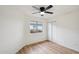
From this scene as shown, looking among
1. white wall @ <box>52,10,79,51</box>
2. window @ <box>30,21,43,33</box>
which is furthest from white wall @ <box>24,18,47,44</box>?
white wall @ <box>52,10,79,51</box>

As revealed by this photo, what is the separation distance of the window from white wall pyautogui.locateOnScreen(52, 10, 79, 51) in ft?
5.36

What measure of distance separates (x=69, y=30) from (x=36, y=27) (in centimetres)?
257

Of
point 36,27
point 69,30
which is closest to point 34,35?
point 36,27

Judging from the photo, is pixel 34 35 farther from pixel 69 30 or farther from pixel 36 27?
pixel 69 30

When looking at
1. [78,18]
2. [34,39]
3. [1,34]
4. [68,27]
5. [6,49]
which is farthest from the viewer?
[34,39]

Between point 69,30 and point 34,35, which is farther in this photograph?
point 34,35

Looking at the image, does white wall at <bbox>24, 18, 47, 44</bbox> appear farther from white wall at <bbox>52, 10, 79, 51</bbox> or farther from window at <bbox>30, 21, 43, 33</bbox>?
white wall at <bbox>52, 10, 79, 51</bbox>

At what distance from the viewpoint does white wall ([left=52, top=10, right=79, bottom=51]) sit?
3.67m

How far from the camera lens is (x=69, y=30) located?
4.08m

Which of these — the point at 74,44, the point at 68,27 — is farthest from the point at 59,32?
the point at 74,44

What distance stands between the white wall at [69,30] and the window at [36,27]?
163cm

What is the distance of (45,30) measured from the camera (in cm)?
638
